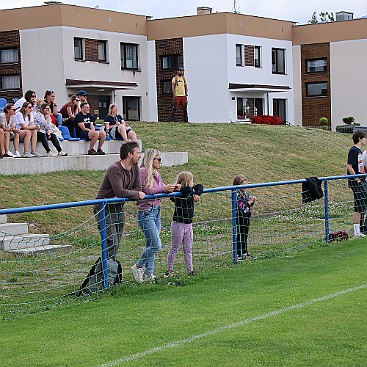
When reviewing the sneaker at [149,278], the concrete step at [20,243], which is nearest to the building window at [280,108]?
the concrete step at [20,243]

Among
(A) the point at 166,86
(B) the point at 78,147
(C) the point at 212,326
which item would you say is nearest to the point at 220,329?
(C) the point at 212,326

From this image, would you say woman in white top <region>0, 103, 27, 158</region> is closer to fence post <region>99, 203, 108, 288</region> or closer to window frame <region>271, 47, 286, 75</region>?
fence post <region>99, 203, 108, 288</region>

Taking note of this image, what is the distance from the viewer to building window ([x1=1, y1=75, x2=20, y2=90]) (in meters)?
58.2

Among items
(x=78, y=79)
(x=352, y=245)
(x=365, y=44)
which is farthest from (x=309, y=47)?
(x=352, y=245)

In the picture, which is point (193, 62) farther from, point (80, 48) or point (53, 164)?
point (53, 164)

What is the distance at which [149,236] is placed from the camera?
1255cm

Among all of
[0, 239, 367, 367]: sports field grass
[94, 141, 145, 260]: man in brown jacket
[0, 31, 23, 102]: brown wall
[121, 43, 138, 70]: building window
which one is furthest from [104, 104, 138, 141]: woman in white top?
[121, 43, 138, 70]: building window

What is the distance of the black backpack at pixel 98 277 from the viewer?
11.7 meters

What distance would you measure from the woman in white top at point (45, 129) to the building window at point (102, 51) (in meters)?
38.2

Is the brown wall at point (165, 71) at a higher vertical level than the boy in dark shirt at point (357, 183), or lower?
higher

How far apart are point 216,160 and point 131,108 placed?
3580 centimetres

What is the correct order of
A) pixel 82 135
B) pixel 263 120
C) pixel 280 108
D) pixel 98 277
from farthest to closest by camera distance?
pixel 280 108
pixel 263 120
pixel 82 135
pixel 98 277

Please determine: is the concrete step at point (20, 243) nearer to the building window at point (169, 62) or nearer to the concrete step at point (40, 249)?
the concrete step at point (40, 249)

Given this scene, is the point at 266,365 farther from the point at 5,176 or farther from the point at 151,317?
the point at 5,176
